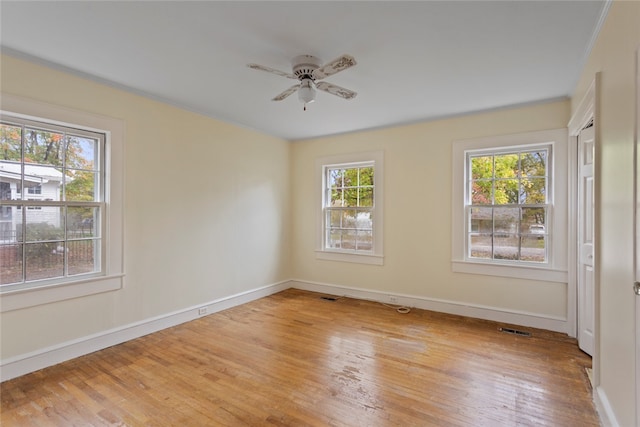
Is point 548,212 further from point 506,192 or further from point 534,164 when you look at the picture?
point 534,164

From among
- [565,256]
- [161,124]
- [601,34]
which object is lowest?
[565,256]

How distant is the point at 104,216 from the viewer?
299 cm

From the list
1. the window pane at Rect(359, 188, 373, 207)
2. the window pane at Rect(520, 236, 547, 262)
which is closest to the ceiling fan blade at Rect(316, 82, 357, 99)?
the window pane at Rect(359, 188, 373, 207)

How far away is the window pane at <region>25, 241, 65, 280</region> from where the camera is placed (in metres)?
2.57

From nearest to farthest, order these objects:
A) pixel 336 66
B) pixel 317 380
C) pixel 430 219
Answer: pixel 336 66 → pixel 317 380 → pixel 430 219

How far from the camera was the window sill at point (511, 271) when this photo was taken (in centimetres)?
340

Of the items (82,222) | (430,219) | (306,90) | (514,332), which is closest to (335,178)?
(430,219)

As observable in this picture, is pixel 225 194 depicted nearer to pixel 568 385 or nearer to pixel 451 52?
pixel 451 52

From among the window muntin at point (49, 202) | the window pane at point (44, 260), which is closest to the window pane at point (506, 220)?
the window muntin at point (49, 202)

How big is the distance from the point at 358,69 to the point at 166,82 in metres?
1.87

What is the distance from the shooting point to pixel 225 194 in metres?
4.19

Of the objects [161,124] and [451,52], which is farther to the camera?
[161,124]

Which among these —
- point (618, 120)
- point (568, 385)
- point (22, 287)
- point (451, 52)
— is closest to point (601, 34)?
point (618, 120)

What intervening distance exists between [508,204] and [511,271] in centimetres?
81
